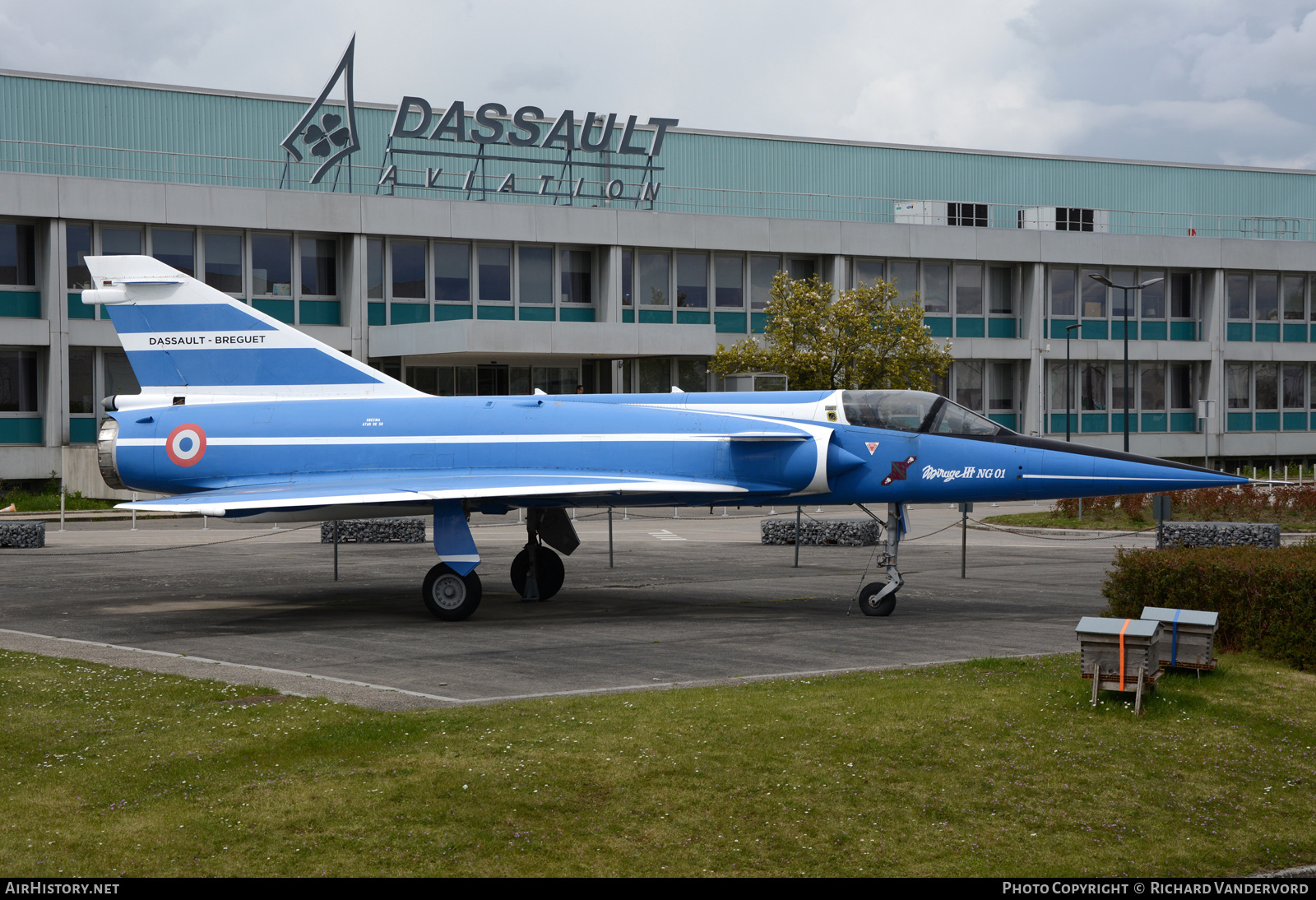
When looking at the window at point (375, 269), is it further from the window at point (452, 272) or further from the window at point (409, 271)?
the window at point (452, 272)

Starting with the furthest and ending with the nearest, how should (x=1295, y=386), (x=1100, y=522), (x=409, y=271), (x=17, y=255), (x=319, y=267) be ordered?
(x=1295, y=386)
(x=409, y=271)
(x=319, y=267)
(x=17, y=255)
(x=1100, y=522)

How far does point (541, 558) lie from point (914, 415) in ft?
19.9

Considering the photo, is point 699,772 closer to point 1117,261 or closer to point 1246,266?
point 1117,261

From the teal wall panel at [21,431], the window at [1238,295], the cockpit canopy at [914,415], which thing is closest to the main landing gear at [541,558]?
the cockpit canopy at [914,415]

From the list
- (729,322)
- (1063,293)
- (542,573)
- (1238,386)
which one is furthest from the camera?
(1238,386)

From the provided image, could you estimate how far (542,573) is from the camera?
18219mm

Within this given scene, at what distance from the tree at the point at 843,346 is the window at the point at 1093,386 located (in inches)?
564

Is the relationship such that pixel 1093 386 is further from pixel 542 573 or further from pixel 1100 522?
pixel 542 573

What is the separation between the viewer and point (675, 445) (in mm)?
16312

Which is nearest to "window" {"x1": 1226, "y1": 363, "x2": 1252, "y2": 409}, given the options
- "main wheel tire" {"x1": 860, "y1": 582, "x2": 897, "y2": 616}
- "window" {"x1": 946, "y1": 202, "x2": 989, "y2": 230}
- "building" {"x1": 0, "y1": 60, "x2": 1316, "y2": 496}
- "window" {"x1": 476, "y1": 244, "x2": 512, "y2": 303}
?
"building" {"x1": 0, "y1": 60, "x2": 1316, "y2": 496}

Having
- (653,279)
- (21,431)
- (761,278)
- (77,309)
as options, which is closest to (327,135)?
(77,309)

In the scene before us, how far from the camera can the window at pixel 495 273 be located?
141ft

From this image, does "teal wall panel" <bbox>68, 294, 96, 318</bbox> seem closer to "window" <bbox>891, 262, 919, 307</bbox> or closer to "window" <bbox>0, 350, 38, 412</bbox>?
"window" <bbox>0, 350, 38, 412</bbox>

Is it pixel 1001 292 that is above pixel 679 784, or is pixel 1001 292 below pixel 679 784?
above
